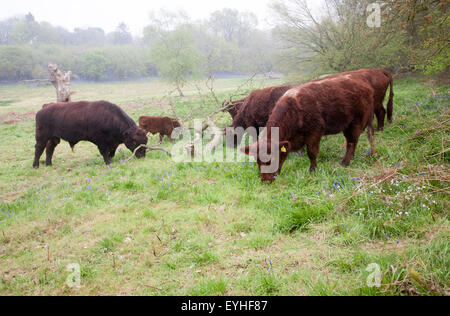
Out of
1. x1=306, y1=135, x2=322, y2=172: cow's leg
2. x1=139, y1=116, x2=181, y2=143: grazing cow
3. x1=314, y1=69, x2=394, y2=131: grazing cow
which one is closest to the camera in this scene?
x1=306, y1=135, x2=322, y2=172: cow's leg

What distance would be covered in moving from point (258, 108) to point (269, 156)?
3.31m

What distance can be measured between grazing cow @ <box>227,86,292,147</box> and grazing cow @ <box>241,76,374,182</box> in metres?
2.15

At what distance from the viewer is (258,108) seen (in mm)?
8031

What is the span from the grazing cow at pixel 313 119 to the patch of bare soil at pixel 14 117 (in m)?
19.5

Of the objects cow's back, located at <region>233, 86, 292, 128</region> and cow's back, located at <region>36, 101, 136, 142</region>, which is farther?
cow's back, located at <region>36, 101, 136, 142</region>

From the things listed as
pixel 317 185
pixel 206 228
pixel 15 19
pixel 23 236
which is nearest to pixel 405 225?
pixel 317 185

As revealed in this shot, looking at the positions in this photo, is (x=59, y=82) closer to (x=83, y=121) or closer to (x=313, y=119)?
(x=83, y=121)

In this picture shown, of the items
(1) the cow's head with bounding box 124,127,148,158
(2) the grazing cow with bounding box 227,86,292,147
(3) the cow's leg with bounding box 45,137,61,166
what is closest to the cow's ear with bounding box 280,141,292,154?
(2) the grazing cow with bounding box 227,86,292,147

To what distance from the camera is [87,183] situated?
21.0 feet

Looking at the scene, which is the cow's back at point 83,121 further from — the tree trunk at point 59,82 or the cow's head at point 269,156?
the tree trunk at point 59,82

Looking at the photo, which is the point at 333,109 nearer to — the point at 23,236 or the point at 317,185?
the point at 317,185

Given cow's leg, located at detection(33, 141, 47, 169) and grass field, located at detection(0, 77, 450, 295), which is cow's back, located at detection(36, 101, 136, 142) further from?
grass field, located at detection(0, 77, 450, 295)

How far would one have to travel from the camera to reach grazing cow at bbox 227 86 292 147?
7.77 meters

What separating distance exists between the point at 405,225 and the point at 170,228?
3.14 m
